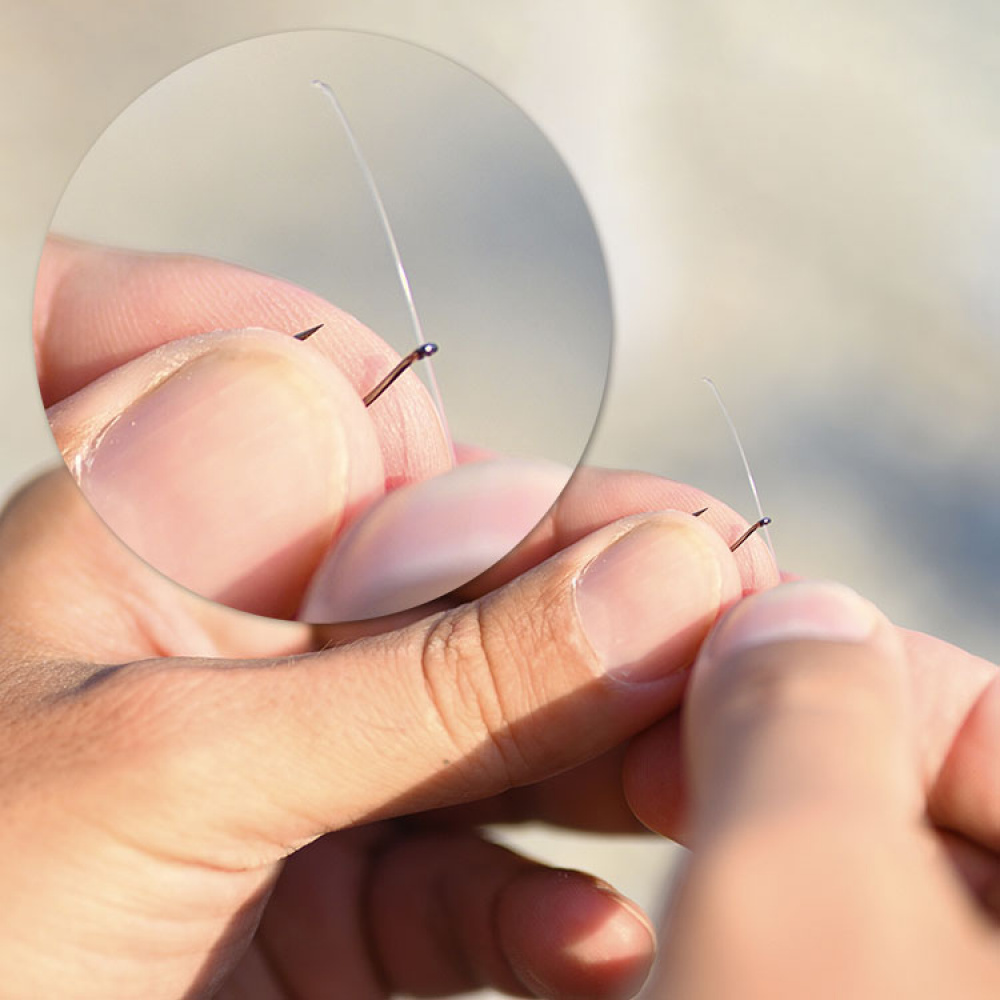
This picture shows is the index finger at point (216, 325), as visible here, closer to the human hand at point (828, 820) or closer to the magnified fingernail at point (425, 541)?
the magnified fingernail at point (425, 541)

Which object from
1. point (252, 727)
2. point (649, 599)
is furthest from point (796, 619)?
point (252, 727)

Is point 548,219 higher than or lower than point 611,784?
higher

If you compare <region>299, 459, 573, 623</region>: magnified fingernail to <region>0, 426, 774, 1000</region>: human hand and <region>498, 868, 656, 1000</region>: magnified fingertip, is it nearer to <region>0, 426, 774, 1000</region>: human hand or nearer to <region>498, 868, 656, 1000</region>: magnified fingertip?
<region>0, 426, 774, 1000</region>: human hand

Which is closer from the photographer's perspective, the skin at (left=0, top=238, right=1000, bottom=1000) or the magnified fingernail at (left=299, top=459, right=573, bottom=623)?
the skin at (left=0, top=238, right=1000, bottom=1000)

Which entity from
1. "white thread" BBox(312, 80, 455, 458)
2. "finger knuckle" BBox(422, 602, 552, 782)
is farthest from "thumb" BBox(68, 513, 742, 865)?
"white thread" BBox(312, 80, 455, 458)

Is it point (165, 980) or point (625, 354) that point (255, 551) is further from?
point (625, 354)

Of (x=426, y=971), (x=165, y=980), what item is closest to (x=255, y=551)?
(x=165, y=980)
